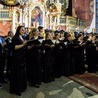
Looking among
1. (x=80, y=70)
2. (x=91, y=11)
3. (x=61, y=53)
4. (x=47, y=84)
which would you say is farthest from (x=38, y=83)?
(x=91, y=11)

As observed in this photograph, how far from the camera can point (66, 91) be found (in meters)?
5.15

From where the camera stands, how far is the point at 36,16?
17297 millimetres

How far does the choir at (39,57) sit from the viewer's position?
466 cm

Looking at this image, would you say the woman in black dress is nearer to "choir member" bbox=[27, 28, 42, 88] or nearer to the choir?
the choir

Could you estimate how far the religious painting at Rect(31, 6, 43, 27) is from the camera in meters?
17.1

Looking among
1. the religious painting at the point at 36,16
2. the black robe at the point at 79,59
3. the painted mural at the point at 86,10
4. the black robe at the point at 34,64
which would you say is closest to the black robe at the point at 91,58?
the black robe at the point at 79,59

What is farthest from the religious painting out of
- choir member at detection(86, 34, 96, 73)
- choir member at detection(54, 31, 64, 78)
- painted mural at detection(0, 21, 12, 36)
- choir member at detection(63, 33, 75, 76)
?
choir member at detection(54, 31, 64, 78)

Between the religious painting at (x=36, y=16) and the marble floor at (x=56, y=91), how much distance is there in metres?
11.8

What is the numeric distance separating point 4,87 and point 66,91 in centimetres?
154

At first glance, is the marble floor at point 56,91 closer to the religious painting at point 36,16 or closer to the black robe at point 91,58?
the black robe at point 91,58

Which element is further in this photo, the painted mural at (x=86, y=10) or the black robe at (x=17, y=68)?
the painted mural at (x=86, y=10)

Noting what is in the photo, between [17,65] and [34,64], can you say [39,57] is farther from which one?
[17,65]

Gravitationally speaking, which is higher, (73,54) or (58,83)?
(73,54)

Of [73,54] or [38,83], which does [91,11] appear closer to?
[73,54]
